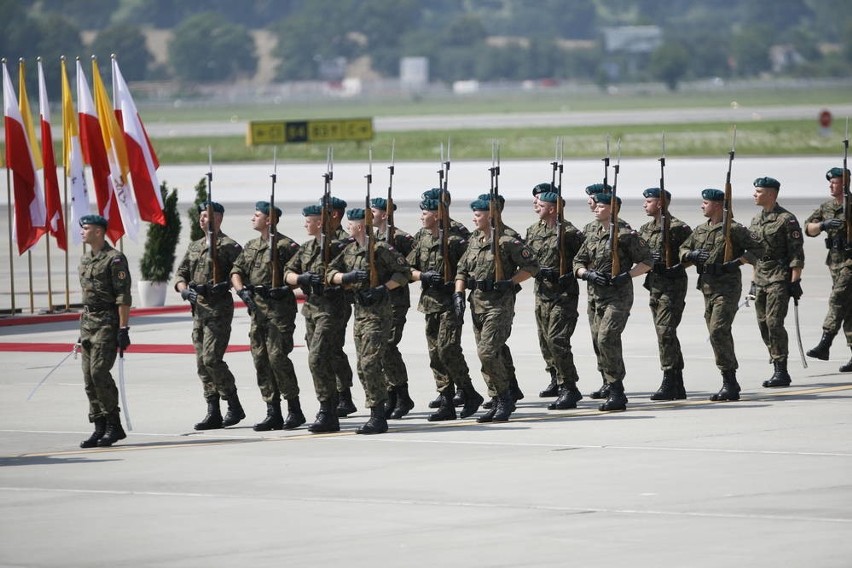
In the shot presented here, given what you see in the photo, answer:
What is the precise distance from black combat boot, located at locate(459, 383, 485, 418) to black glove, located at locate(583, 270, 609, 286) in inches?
53.7

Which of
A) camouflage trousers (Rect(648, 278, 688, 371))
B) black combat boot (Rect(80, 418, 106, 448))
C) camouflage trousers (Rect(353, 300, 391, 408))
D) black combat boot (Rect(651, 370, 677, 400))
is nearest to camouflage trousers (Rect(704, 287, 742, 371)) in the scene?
camouflage trousers (Rect(648, 278, 688, 371))

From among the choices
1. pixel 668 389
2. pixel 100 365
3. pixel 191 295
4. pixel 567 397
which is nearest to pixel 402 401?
pixel 567 397

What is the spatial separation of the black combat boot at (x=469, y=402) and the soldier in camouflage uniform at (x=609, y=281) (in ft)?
3.52

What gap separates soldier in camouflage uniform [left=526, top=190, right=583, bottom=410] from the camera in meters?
14.9

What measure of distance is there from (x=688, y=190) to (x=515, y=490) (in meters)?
36.0

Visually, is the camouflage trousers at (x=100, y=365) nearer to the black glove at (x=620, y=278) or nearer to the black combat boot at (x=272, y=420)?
the black combat boot at (x=272, y=420)

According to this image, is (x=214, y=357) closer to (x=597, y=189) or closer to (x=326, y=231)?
(x=326, y=231)

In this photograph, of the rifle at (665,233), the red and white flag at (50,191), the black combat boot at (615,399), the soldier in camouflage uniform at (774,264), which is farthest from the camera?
the red and white flag at (50,191)

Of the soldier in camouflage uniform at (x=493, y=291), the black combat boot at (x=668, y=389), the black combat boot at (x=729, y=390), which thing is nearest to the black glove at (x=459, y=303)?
the soldier in camouflage uniform at (x=493, y=291)

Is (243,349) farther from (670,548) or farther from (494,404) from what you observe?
(670,548)

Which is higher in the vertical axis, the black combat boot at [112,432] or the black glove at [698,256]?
the black glove at [698,256]

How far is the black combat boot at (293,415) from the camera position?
14117mm

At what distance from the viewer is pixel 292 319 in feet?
46.7

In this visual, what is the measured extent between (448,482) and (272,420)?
10.4ft
